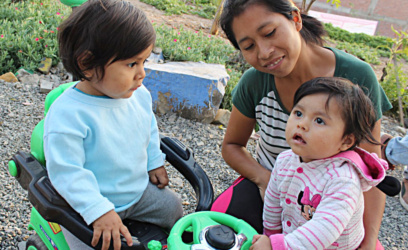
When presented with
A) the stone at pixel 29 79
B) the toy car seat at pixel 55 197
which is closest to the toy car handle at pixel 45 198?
the toy car seat at pixel 55 197

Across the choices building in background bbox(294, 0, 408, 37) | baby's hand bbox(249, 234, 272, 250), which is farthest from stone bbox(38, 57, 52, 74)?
building in background bbox(294, 0, 408, 37)

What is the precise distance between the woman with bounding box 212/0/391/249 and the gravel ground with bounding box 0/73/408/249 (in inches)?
25.6

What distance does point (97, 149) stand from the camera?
4.27 feet

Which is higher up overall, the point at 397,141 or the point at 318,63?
the point at 318,63

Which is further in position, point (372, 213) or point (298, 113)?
point (372, 213)

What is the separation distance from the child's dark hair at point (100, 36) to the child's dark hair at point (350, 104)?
24.7 inches

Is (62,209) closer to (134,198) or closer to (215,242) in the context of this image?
(134,198)

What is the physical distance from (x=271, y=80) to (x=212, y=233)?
84 centimetres

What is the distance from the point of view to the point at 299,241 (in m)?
1.15

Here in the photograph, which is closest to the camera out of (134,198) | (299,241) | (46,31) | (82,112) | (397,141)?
(299,241)

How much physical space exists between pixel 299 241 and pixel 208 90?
6.97 ft

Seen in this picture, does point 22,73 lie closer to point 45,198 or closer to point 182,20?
point 45,198

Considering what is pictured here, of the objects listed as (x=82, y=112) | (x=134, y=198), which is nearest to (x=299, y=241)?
(x=134, y=198)

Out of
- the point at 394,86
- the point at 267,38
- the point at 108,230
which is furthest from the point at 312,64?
the point at 394,86
